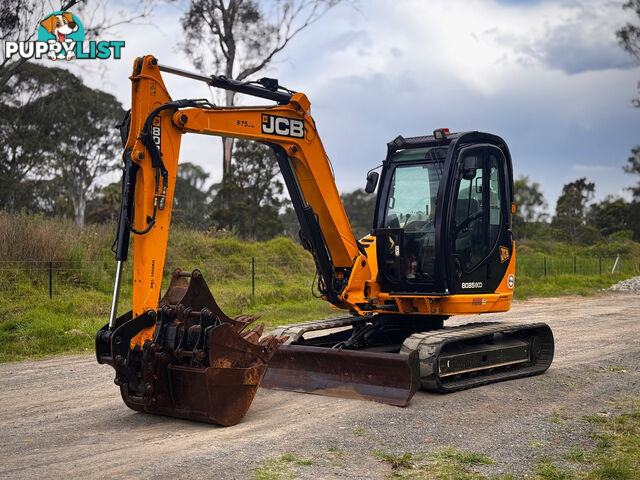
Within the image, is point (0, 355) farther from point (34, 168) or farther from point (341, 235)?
point (34, 168)

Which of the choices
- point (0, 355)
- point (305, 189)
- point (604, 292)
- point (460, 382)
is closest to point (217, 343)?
point (305, 189)

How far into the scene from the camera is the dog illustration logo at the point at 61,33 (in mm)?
21109

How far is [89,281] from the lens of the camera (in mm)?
17156

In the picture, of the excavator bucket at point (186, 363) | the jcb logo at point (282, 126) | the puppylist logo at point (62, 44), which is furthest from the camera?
the puppylist logo at point (62, 44)

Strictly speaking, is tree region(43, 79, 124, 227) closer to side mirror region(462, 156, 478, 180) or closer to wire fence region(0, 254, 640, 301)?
wire fence region(0, 254, 640, 301)

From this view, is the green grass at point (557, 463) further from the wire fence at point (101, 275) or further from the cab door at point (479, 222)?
the wire fence at point (101, 275)

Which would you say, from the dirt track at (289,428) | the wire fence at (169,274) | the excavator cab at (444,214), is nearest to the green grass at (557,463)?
the dirt track at (289,428)

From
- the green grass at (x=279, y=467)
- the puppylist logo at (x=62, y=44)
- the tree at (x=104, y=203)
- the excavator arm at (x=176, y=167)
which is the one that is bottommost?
the green grass at (x=279, y=467)

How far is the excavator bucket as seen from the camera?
6.90m

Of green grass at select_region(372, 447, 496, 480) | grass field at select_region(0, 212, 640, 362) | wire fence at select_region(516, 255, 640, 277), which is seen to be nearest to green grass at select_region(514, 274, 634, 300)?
grass field at select_region(0, 212, 640, 362)

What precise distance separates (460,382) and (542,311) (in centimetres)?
1061

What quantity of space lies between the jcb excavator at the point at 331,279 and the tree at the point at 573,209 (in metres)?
44.7

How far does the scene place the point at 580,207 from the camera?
58031 mm

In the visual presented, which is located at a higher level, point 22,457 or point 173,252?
point 173,252
